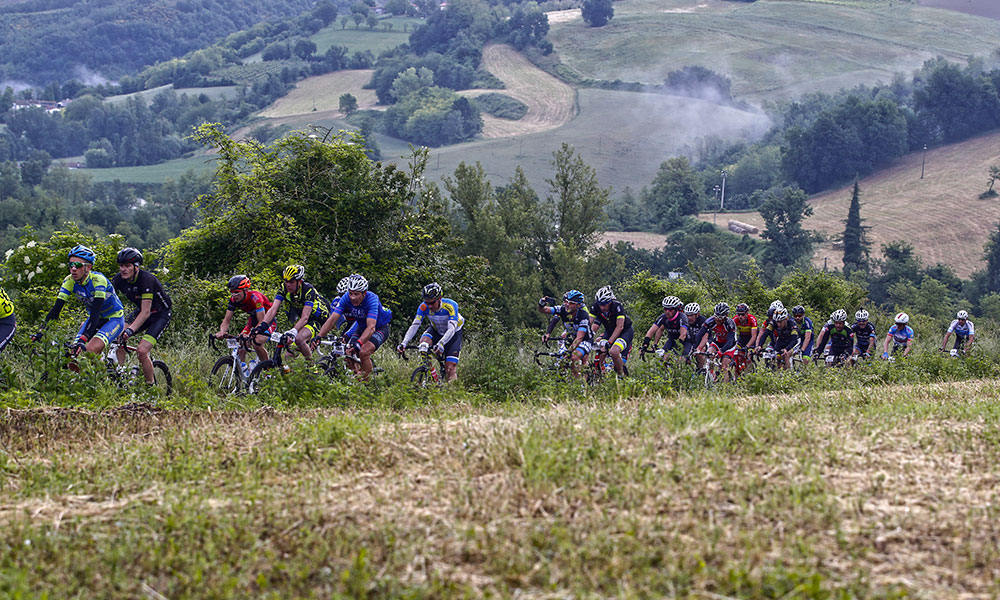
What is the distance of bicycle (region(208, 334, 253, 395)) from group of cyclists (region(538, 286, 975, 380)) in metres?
5.43

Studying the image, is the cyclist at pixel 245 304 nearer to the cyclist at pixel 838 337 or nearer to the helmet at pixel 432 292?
the helmet at pixel 432 292

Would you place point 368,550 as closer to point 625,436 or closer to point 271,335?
point 625,436

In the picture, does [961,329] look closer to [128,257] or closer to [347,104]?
[128,257]

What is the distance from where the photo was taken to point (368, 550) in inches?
256

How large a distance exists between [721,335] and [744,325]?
136 cm

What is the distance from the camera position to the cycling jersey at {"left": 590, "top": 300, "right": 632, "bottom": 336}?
16891 mm

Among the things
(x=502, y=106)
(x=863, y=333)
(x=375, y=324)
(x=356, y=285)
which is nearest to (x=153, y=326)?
(x=356, y=285)

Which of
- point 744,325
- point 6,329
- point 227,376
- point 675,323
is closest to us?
point 6,329

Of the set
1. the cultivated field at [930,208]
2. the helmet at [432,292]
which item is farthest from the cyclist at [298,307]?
the cultivated field at [930,208]

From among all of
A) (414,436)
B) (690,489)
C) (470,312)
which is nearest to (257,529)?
(414,436)

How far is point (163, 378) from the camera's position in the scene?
13.6 m

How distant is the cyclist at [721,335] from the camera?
58.2ft

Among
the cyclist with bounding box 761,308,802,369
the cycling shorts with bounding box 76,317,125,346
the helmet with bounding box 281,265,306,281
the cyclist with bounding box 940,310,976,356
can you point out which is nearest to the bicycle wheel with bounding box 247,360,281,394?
the helmet with bounding box 281,265,306,281

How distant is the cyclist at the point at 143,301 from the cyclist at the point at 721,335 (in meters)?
10.0
